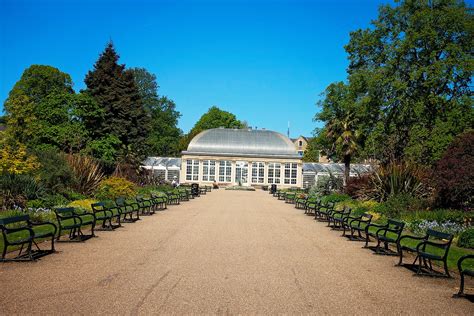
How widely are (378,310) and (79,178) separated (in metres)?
17.4

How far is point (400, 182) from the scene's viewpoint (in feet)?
65.1

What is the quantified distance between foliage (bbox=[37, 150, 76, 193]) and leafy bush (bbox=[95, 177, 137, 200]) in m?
1.35

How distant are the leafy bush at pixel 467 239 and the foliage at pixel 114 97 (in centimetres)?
2879

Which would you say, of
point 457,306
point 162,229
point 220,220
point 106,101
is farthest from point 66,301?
point 106,101

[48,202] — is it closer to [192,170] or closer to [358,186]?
[358,186]

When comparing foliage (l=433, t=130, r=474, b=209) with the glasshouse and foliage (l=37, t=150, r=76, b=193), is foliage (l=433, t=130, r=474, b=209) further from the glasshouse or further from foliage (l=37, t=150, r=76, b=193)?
the glasshouse

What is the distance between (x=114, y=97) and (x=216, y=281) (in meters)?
34.2

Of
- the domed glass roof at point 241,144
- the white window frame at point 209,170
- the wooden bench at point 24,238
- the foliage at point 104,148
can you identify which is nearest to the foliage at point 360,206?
the wooden bench at point 24,238

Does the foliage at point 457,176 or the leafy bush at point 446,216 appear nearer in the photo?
the leafy bush at point 446,216

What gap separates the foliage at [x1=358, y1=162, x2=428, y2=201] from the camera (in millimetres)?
19562

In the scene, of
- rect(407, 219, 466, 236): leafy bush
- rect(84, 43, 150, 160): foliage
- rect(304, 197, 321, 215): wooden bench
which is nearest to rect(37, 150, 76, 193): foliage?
rect(304, 197, 321, 215): wooden bench

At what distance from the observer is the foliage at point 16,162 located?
1612 centimetres

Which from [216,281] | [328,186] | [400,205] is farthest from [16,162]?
[328,186]

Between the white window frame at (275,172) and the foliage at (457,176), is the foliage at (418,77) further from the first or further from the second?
the white window frame at (275,172)
